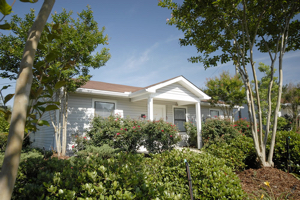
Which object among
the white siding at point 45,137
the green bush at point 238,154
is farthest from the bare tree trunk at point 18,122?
the white siding at point 45,137

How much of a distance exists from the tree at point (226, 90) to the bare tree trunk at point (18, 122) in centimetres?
1275

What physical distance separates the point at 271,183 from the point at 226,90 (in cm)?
946

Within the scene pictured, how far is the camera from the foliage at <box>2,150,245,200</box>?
6.51 feet

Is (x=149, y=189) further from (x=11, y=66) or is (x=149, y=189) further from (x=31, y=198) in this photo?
(x=11, y=66)

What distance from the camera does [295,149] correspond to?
490cm

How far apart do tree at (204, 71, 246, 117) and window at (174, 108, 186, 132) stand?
2.22 meters

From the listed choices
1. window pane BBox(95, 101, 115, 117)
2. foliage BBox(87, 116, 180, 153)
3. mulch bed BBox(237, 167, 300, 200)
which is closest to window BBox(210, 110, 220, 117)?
foliage BBox(87, 116, 180, 153)

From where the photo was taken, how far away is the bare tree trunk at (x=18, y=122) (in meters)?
0.82

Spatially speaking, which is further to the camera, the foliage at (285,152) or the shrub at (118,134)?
the shrub at (118,134)

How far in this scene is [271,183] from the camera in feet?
12.8

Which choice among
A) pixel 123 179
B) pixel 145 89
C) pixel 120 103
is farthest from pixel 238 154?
pixel 120 103

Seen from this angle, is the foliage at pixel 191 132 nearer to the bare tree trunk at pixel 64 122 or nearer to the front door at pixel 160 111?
the front door at pixel 160 111

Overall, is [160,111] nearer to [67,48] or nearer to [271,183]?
[67,48]

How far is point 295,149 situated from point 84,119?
8.31 m
